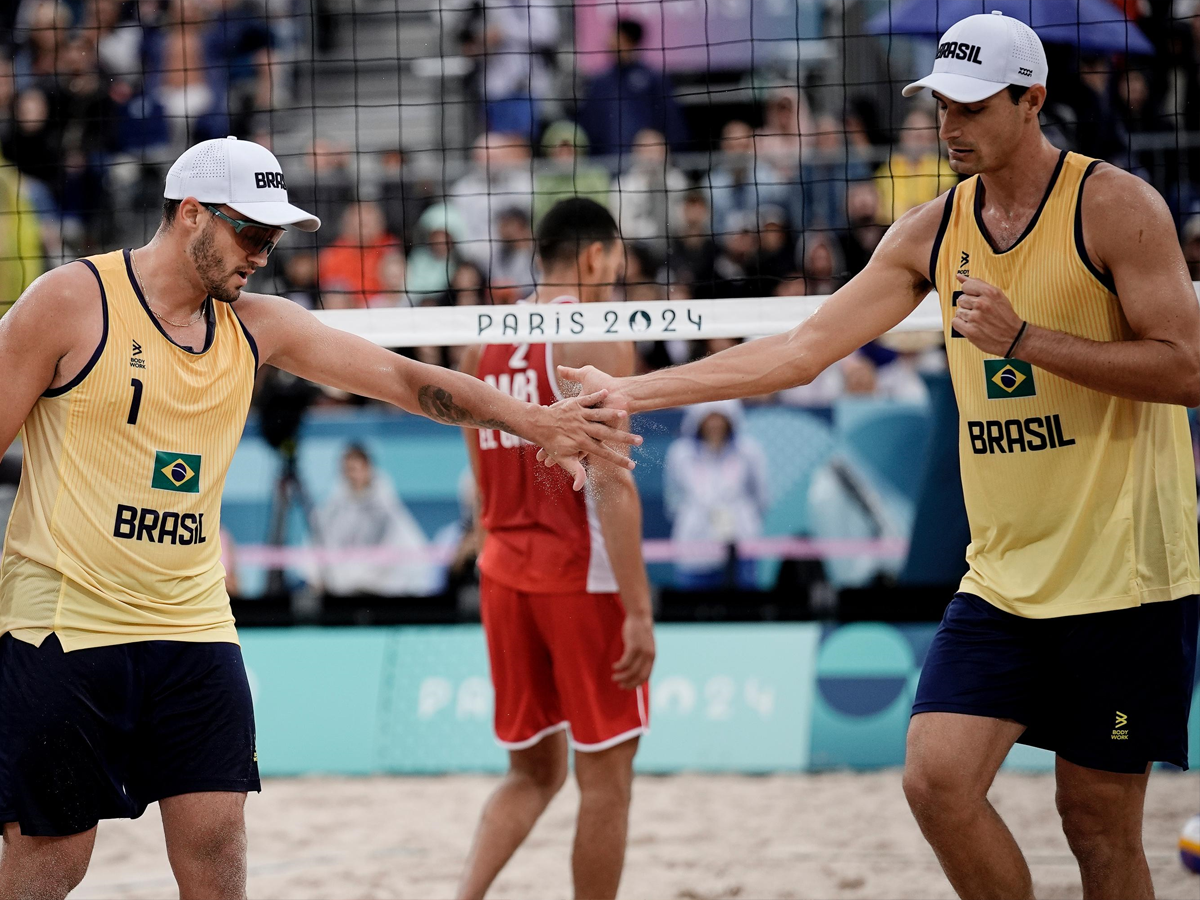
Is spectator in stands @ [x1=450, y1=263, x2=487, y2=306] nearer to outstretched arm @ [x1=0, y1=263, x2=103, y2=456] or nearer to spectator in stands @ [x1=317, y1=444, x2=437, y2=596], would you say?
spectator in stands @ [x1=317, y1=444, x2=437, y2=596]

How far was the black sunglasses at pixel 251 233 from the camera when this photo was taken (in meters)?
3.39

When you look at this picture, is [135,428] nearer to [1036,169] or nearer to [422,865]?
[1036,169]

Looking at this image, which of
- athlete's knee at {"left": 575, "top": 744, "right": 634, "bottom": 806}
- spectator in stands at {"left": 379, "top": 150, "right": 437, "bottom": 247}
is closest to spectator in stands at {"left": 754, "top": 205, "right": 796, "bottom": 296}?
spectator in stands at {"left": 379, "top": 150, "right": 437, "bottom": 247}

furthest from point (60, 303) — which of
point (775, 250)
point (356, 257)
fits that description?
point (356, 257)

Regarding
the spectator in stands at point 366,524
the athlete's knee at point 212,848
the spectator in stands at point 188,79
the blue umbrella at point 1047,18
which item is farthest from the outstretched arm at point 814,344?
the spectator in stands at point 188,79

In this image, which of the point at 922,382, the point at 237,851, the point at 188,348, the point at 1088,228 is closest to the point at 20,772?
the point at 237,851

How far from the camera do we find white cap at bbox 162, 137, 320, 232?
A: 3369 mm

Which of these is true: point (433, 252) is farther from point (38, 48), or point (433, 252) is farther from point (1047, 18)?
point (1047, 18)

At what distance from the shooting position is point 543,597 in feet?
15.0

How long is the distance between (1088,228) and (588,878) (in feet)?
8.36

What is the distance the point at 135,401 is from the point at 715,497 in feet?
16.5

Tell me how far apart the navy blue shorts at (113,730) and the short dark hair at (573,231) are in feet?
6.37

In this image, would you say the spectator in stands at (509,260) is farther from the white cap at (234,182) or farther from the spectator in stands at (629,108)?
the white cap at (234,182)

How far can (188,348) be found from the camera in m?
3.41
